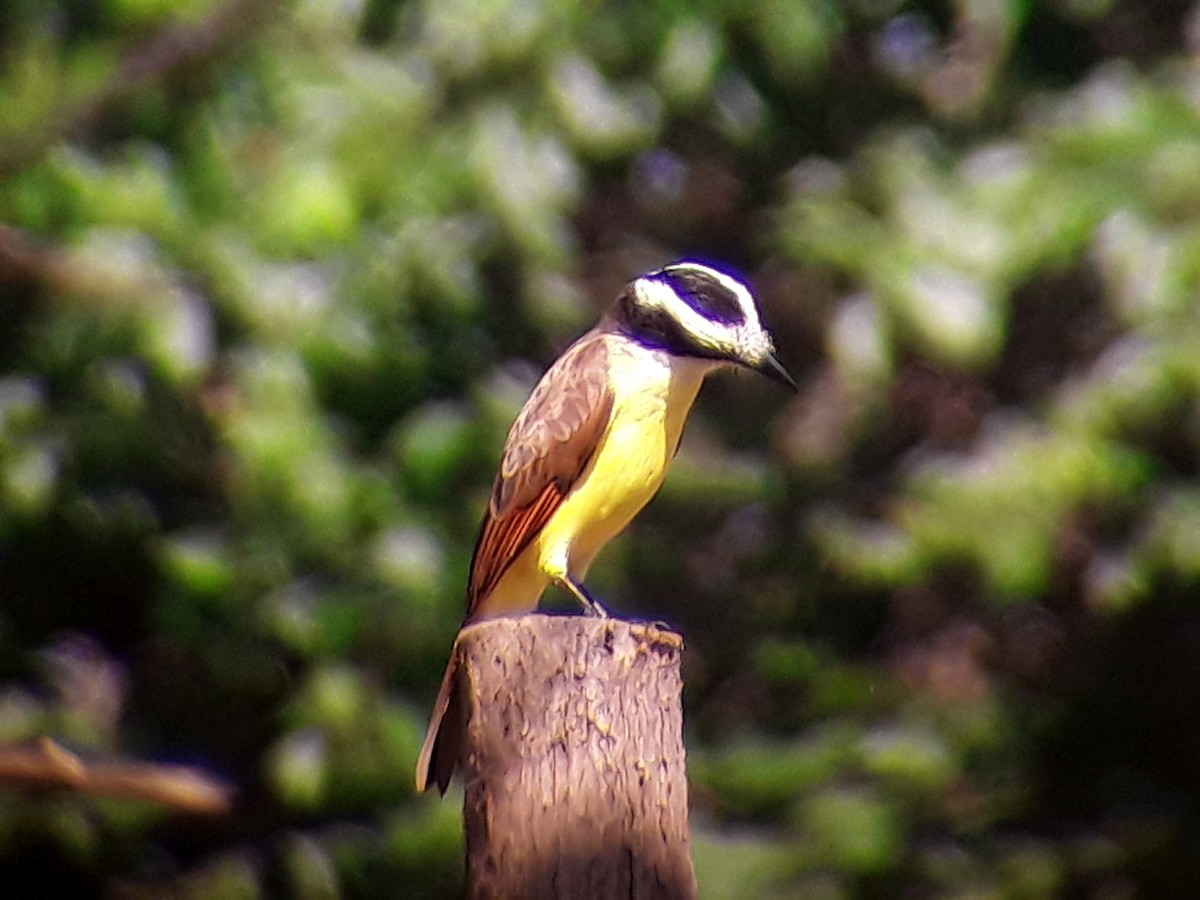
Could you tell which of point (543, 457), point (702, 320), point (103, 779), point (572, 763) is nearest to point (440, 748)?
point (543, 457)

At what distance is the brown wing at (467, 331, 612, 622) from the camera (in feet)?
13.3

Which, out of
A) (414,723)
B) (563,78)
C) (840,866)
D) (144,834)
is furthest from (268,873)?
(563,78)

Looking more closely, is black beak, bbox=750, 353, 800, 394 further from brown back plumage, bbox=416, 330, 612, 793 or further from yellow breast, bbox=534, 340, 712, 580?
brown back plumage, bbox=416, 330, 612, 793

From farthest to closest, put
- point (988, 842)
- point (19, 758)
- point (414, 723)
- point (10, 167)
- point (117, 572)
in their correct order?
1. point (117, 572)
2. point (988, 842)
3. point (414, 723)
4. point (10, 167)
5. point (19, 758)

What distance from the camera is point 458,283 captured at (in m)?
4.96

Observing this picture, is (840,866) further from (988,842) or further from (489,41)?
(489,41)

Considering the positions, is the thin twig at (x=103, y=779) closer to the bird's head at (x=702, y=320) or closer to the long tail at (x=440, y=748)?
the long tail at (x=440, y=748)

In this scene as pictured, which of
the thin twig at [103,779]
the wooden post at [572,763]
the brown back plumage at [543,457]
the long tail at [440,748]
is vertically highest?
the brown back plumage at [543,457]

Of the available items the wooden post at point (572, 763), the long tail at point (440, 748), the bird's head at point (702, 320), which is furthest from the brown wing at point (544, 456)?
the wooden post at point (572, 763)

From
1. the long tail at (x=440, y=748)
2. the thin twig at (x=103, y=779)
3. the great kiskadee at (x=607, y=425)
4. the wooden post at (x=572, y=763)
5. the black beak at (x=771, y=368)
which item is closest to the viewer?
the thin twig at (x=103, y=779)

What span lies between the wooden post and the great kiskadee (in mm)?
1142

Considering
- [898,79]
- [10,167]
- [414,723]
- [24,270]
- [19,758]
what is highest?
[898,79]

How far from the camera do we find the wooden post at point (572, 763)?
2.61m

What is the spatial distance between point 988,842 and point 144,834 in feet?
8.14
